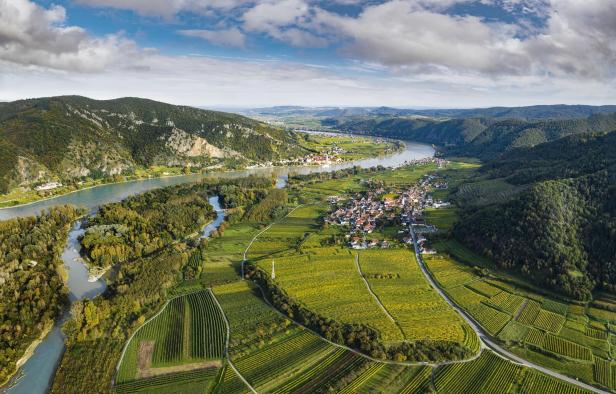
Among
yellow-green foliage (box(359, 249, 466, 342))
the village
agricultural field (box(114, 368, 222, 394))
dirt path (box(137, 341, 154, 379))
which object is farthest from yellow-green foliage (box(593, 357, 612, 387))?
dirt path (box(137, 341, 154, 379))

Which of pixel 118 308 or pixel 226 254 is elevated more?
pixel 118 308

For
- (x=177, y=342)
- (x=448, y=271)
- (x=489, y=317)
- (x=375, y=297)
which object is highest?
(x=448, y=271)

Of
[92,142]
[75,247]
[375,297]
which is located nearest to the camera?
[375,297]

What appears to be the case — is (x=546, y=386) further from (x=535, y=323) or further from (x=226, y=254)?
(x=226, y=254)

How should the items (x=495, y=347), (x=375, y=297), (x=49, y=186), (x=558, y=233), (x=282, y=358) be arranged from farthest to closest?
(x=49, y=186) → (x=558, y=233) → (x=375, y=297) → (x=495, y=347) → (x=282, y=358)

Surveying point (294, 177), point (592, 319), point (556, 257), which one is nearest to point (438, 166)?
point (294, 177)

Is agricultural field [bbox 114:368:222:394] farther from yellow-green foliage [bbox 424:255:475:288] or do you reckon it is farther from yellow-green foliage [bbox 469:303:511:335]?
yellow-green foliage [bbox 424:255:475:288]

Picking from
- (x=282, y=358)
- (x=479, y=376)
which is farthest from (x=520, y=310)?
(x=282, y=358)

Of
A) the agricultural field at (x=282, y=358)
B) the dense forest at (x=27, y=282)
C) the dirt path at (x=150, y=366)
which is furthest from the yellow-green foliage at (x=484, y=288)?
the dense forest at (x=27, y=282)
